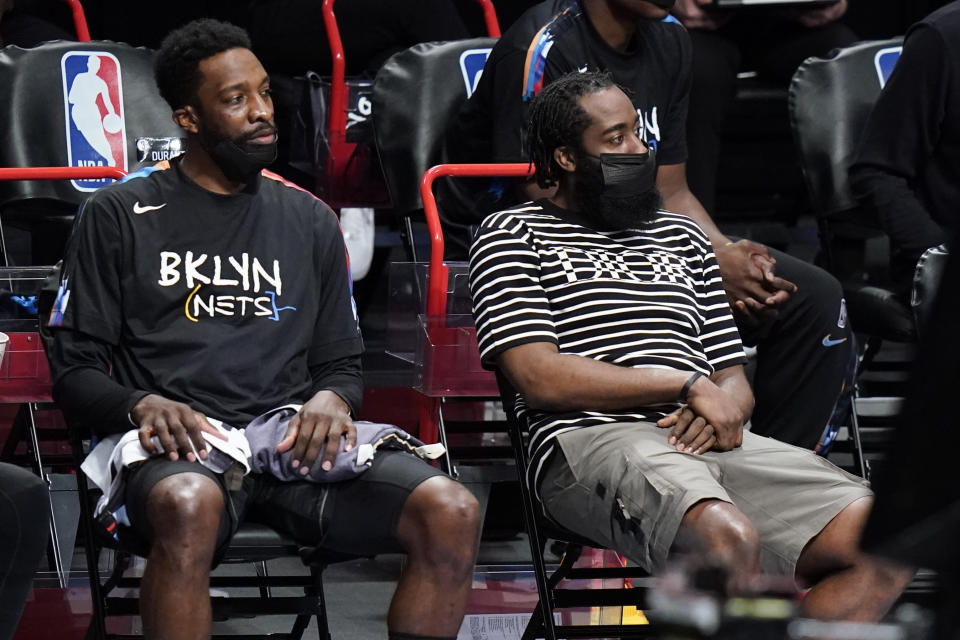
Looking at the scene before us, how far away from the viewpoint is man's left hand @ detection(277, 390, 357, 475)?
8.77 ft

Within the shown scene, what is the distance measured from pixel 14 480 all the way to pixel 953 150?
7.96ft

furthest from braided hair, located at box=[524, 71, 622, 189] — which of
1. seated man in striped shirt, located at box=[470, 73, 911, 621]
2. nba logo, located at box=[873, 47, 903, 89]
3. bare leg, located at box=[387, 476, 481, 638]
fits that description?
nba logo, located at box=[873, 47, 903, 89]

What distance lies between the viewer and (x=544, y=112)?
10.2ft

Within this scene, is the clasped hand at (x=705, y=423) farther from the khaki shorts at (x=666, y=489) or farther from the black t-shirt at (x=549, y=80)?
the black t-shirt at (x=549, y=80)

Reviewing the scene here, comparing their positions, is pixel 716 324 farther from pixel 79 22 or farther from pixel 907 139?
pixel 79 22

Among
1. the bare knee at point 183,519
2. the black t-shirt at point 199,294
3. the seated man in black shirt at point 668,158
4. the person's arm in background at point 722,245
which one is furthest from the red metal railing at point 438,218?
the bare knee at point 183,519

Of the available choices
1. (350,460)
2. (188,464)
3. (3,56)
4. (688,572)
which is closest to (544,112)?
(350,460)

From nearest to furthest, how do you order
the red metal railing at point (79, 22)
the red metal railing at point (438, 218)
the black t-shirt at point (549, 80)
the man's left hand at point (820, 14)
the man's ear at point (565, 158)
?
the man's ear at point (565, 158) < the red metal railing at point (438, 218) < the black t-shirt at point (549, 80) < the red metal railing at point (79, 22) < the man's left hand at point (820, 14)

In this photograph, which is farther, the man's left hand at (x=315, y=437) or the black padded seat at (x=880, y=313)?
the black padded seat at (x=880, y=313)

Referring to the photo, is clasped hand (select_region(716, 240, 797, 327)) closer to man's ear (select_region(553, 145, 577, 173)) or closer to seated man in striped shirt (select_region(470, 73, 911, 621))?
seated man in striped shirt (select_region(470, 73, 911, 621))

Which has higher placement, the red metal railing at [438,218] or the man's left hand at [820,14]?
the man's left hand at [820,14]

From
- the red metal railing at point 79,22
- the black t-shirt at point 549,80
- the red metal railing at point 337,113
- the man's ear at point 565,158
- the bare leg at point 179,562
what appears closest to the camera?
the bare leg at point 179,562

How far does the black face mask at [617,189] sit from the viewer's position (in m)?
2.93

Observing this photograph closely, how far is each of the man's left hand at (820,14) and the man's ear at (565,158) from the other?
1985mm
